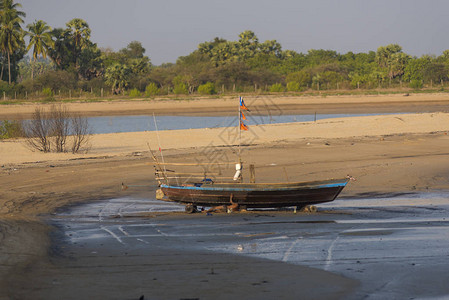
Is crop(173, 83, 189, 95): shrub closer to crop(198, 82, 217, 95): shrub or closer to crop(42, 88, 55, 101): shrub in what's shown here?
crop(198, 82, 217, 95): shrub

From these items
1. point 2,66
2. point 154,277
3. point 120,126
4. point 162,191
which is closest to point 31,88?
point 2,66

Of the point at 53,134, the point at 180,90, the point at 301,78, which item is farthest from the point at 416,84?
the point at 53,134

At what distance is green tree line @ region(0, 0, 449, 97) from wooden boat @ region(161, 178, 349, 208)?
191ft

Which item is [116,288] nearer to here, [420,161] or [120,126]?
[420,161]

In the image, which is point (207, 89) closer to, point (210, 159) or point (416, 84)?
point (416, 84)

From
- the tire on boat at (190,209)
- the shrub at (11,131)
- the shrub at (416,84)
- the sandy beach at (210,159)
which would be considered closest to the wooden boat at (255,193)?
the tire on boat at (190,209)

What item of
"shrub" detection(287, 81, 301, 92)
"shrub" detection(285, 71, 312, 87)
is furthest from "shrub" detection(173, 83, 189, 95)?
"shrub" detection(285, 71, 312, 87)

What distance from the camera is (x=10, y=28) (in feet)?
266

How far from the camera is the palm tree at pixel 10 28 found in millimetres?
80938

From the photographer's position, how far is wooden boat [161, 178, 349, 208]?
15664mm

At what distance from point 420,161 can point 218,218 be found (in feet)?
39.3

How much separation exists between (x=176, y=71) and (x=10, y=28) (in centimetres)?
2391

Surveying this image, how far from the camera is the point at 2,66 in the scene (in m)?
87.1

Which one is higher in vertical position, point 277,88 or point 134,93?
point 277,88
